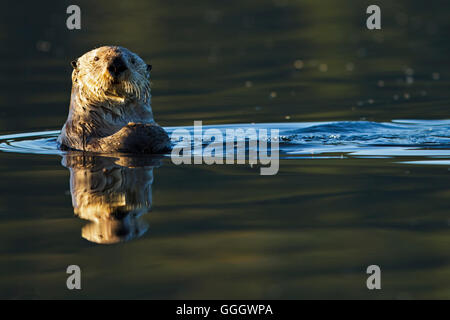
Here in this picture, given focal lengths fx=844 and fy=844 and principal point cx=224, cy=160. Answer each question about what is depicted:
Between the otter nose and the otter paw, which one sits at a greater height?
the otter nose

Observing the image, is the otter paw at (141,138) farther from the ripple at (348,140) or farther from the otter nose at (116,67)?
the ripple at (348,140)

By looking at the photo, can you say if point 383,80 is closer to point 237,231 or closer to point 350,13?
point 237,231

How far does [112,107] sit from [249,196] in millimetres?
2304

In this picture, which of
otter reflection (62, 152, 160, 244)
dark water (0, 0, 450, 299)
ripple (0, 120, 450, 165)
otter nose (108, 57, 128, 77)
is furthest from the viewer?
ripple (0, 120, 450, 165)

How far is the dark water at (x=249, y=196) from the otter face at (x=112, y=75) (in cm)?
62

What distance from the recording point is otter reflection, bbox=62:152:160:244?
5.42 metres

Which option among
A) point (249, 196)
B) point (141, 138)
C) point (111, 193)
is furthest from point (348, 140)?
point (111, 193)

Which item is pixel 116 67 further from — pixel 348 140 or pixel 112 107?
pixel 348 140

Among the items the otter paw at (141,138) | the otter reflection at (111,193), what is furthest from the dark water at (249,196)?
the otter paw at (141,138)

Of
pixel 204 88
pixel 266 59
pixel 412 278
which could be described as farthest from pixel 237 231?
pixel 266 59

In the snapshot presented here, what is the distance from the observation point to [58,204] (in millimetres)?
6219

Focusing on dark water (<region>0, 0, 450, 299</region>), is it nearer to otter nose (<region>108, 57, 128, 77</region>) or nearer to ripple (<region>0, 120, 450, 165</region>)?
ripple (<region>0, 120, 450, 165</region>)

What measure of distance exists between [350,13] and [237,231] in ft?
70.0

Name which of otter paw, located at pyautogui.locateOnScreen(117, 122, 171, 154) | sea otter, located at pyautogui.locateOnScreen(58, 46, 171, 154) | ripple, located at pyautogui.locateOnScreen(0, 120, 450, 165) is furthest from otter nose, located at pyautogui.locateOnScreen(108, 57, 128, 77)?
ripple, located at pyautogui.locateOnScreen(0, 120, 450, 165)
